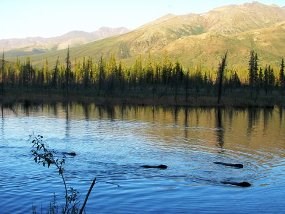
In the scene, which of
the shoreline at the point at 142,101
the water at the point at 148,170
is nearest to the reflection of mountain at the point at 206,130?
the water at the point at 148,170

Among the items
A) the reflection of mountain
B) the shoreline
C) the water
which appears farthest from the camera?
the shoreline

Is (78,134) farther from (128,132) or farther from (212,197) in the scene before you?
(212,197)

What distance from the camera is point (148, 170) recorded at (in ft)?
125

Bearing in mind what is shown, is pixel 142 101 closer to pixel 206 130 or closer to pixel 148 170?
pixel 206 130

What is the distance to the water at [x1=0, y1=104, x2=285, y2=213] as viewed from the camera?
28.6 metres

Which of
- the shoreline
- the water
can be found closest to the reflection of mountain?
the water

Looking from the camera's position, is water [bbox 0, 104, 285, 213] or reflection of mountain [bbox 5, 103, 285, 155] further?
reflection of mountain [bbox 5, 103, 285, 155]

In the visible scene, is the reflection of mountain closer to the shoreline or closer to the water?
the water

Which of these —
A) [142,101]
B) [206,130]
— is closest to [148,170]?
[206,130]

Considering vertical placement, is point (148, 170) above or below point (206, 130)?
below

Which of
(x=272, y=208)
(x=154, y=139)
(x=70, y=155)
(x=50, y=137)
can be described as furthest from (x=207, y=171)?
(x=50, y=137)

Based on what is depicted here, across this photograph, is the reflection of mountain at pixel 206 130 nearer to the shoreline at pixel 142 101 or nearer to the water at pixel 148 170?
the water at pixel 148 170

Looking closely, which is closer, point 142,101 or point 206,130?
point 206,130

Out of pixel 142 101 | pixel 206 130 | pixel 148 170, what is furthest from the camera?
pixel 142 101
